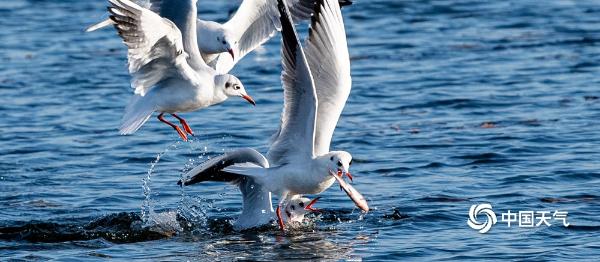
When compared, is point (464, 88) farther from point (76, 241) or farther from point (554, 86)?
point (76, 241)

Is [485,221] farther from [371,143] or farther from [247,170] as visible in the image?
[371,143]

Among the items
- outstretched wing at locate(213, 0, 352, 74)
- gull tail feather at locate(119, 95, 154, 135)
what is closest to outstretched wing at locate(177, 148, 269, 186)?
gull tail feather at locate(119, 95, 154, 135)

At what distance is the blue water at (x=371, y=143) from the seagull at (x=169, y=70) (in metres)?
0.92

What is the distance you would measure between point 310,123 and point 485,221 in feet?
5.49

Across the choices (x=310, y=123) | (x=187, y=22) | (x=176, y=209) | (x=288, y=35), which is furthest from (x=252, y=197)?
(x=288, y=35)

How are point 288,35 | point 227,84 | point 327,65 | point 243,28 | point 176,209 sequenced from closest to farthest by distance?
point 288,35 < point 327,65 < point 227,84 < point 176,209 < point 243,28

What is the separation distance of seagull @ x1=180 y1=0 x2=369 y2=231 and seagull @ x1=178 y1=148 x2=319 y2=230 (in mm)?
29

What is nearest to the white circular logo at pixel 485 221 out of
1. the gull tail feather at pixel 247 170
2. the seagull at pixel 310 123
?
the seagull at pixel 310 123

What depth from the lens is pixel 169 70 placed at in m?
10.5

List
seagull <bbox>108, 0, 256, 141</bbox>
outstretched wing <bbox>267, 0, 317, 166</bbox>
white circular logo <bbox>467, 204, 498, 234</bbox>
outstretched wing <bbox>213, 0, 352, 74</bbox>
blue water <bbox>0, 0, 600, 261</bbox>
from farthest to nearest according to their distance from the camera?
outstretched wing <bbox>213, 0, 352, 74</bbox>, white circular logo <bbox>467, 204, 498, 234</bbox>, blue water <bbox>0, 0, 600, 261</bbox>, seagull <bbox>108, 0, 256, 141</bbox>, outstretched wing <bbox>267, 0, 317, 166</bbox>

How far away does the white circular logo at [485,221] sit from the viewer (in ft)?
33.5

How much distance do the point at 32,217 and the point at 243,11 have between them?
2.94 meters

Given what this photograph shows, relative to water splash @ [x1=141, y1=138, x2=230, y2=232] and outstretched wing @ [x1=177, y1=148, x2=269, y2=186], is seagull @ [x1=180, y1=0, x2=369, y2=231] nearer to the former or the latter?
outstretched wing @ [x1=177, y1=148, x2=269, y2=186]

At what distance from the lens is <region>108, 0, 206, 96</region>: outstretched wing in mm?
9766
